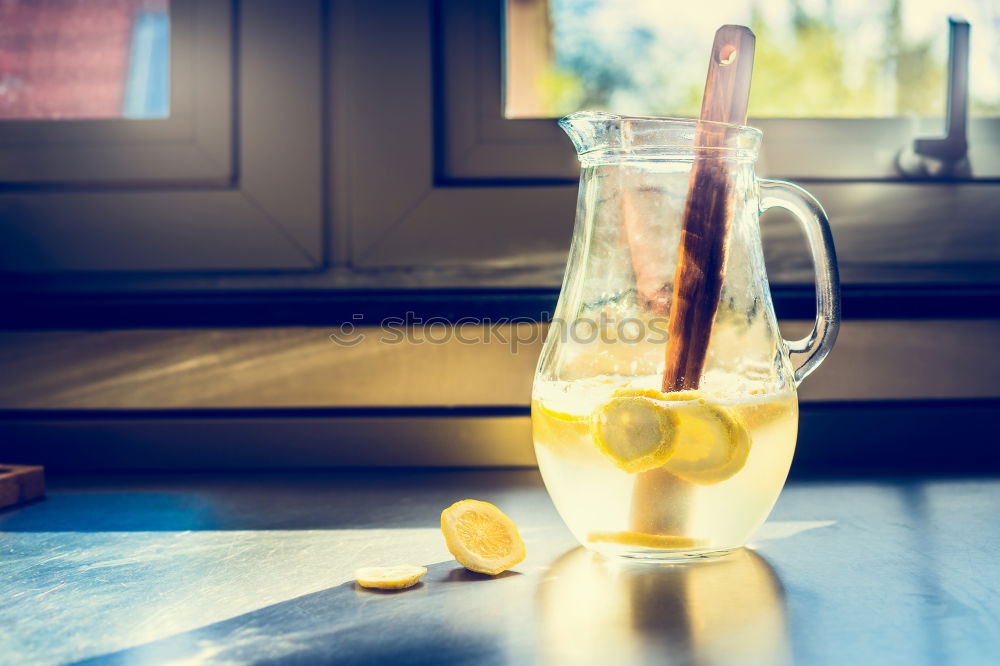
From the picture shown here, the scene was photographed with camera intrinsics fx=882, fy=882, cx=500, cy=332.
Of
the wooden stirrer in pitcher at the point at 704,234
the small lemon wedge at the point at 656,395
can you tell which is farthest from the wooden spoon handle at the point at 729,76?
the small lemon wedge at the point at 656,395

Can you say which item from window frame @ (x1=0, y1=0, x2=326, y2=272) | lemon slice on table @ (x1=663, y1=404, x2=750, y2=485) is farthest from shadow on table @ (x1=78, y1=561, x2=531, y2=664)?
window frame @ (x1=0, y1=0, x2=326, y2=272)

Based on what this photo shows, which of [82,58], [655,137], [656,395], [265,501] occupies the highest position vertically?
[82,58]

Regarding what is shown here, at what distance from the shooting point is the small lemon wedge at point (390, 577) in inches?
17.6

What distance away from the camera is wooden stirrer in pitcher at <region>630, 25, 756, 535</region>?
0.47m

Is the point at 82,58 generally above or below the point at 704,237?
above

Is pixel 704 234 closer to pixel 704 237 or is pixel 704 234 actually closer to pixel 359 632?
pixel 704 237

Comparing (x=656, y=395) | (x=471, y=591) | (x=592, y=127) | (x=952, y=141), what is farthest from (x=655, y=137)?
(x=952, y=141)

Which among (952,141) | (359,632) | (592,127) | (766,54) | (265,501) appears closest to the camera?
(359,632)

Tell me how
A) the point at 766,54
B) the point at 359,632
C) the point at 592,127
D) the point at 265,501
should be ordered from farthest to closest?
1. the point at 766,54
2. the point at 265,501
3. the point at 592,127
4. the point at 359,632

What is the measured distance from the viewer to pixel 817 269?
1.73ft

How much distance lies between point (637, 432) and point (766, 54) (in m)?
0.70

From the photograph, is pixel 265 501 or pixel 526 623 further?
pixel 265 501

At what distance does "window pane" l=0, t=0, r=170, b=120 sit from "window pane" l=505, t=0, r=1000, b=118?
0.38 meters

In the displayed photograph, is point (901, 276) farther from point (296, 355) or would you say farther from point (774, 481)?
point (296, 355)
